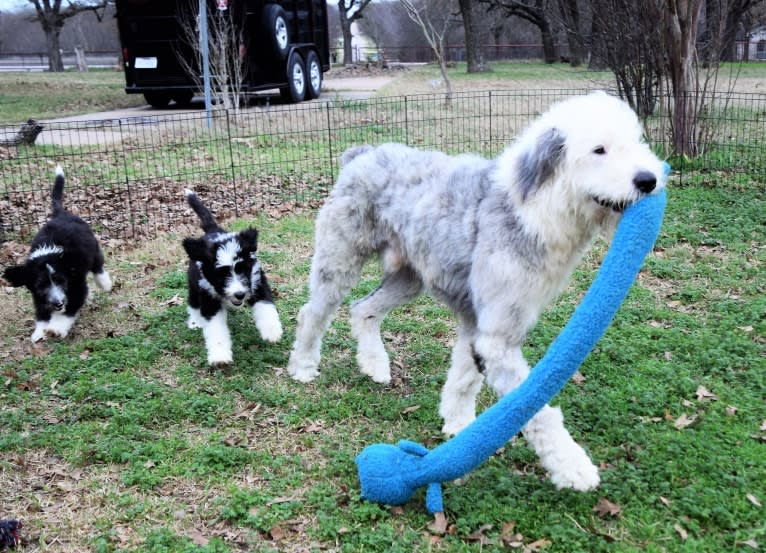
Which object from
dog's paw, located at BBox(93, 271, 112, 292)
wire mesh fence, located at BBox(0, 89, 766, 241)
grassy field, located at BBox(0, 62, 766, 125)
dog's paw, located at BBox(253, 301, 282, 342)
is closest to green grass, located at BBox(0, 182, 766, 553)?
dog's paw, located at BBox(253, 301, 282, 342)

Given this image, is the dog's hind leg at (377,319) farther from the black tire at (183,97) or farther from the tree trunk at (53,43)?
the tree trunk at (53,43)

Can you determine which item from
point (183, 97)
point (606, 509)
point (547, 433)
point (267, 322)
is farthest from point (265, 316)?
point (183, 97)

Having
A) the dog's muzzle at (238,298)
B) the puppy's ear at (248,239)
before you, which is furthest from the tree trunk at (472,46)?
the dog's muzzle at (238,298)

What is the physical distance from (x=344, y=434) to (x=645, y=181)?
2173 millimetres

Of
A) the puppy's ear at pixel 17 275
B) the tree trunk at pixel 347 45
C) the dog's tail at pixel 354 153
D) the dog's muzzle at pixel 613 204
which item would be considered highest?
the tree trunk at pixel 347 45

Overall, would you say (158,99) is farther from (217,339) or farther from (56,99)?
(217,339)

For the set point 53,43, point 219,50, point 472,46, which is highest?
point 53,43

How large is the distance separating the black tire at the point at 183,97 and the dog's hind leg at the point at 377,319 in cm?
1316

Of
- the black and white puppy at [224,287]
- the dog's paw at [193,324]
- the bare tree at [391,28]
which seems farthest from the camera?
the bare tree at [391,28]

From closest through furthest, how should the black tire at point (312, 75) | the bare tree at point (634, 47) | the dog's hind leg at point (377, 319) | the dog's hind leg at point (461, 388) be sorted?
the dog's hind leg at point (461, 388) < the dog's hind leg at point (377, 319) < the bare tree at point (634, 47) < the black tire at point (312, 75)

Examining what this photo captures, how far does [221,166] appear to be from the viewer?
408 inches

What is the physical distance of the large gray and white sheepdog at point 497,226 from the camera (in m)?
3.04

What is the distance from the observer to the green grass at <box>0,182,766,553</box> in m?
3.20

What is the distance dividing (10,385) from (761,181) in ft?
27.4
